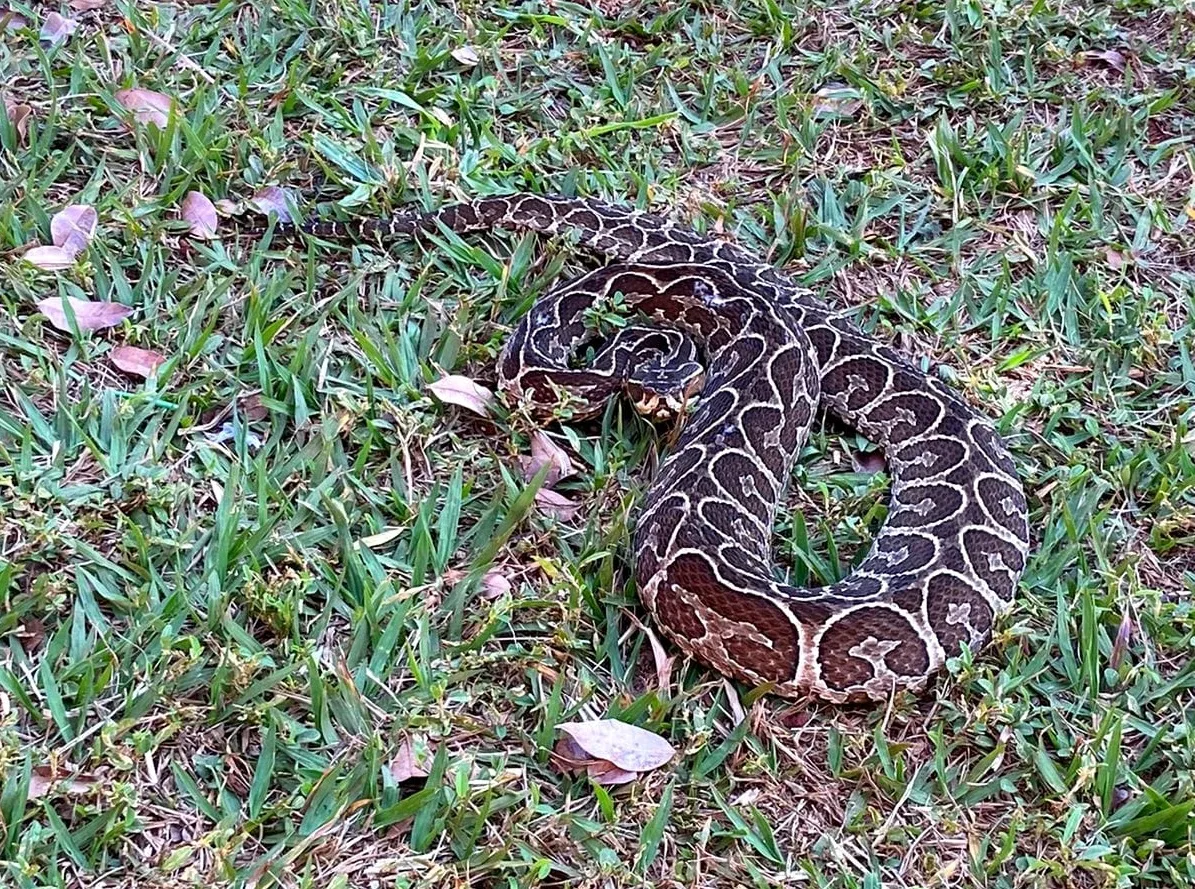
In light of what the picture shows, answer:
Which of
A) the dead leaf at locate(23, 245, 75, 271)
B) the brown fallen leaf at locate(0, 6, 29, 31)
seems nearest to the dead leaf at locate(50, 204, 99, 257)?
the dead leaf at locate(23, 245, 75, 271)

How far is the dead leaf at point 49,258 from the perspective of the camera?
4891mm

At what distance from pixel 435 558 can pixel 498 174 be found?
237cm

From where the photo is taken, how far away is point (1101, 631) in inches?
161

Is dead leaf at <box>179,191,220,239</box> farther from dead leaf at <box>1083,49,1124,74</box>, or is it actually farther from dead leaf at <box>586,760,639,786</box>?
dead leaf at <box>1083,49,1124,74</box>

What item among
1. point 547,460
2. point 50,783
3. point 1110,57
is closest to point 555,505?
point 547,460

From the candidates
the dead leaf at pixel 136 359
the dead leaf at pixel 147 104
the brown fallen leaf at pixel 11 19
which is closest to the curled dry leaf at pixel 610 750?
the dead leaf at pixel 136 359

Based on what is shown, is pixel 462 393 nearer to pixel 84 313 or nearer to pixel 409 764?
pixel 84 313

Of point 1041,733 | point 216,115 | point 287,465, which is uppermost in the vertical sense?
point 216,115

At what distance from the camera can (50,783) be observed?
11.0 feet

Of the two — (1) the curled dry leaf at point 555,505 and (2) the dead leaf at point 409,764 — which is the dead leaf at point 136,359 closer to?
(1) the curled dry leaf at point 555,505

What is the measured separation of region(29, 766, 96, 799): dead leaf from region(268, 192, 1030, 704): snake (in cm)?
180

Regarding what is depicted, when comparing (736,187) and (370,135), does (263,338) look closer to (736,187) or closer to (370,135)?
(370,135)

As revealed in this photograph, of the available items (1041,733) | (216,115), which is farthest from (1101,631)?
(216,115)

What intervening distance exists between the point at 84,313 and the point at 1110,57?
5448mm
